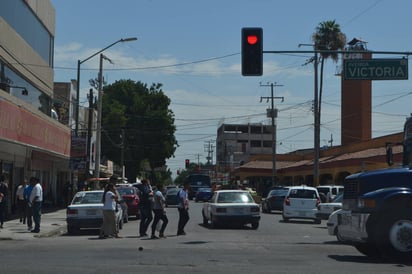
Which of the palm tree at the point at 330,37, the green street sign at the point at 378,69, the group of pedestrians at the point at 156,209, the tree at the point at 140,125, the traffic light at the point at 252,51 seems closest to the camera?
the traffic light at the point at 252,51

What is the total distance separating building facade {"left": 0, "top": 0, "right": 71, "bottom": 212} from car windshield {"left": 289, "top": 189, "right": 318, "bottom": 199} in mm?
11395

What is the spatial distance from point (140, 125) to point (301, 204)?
45.5 m

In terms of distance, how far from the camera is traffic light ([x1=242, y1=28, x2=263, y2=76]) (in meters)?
20.0

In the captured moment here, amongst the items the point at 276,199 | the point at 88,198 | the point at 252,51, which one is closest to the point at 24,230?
the point at 88,198

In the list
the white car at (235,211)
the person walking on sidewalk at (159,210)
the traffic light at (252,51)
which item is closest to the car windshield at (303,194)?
the white car at (235,211)

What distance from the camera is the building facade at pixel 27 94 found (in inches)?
1041

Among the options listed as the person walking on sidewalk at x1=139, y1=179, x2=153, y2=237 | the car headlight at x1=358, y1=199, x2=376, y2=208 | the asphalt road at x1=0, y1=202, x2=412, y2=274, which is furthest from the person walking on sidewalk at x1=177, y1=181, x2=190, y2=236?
the car headlight at x1=358, y1=199, x2=376, y2=208

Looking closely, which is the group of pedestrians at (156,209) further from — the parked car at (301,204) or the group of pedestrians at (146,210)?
the parked car at (301,204)

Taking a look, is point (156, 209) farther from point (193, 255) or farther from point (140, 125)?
point (140, 125)

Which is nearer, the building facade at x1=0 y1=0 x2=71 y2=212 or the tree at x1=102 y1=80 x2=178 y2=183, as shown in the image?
the building facade at x1=0 y1=0 x2=71 y2=212

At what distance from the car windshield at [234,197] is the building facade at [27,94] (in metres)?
7.93

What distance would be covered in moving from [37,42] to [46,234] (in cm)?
1698

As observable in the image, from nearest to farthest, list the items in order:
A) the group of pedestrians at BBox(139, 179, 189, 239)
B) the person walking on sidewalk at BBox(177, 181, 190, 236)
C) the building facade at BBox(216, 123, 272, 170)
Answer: the group of pedestrians at BBox(139, 179, 189, 239) → the person walking on sidewalk at BBox(177, 181, 190, 236) → the building facade at BBox(216, 123, 272, 170)

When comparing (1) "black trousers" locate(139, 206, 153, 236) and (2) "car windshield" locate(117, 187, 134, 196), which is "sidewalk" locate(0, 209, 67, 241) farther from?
(2) "car windshield" locate(117, 187, 134, 196)
